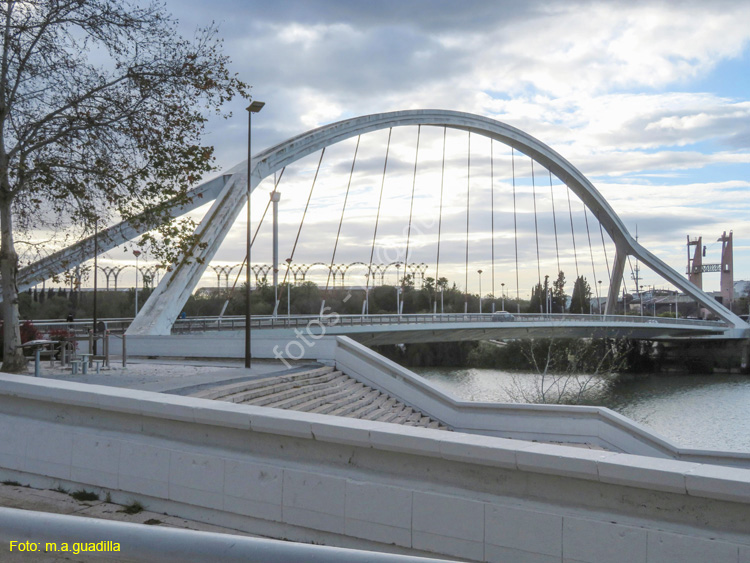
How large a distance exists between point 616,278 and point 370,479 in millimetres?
61195

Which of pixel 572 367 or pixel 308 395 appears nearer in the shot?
pixel 308 395

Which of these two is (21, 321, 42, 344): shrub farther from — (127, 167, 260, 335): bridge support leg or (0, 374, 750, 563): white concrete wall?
(0, 374, 750, 563): white concrete wall

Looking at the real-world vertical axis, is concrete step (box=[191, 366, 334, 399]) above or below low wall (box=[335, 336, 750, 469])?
above

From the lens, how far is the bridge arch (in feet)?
77.3

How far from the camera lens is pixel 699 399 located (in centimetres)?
3944

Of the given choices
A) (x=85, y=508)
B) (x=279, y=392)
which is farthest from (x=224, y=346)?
(x=85, y=508)

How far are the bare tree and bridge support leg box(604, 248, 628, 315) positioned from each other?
12.0 feet

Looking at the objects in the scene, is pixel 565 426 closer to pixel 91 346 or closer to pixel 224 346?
pixel 224 346

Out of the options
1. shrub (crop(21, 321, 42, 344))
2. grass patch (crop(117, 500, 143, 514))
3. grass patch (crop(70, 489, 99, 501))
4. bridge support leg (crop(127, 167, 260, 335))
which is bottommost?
grass patch (crop(117, 500, 143, 514))

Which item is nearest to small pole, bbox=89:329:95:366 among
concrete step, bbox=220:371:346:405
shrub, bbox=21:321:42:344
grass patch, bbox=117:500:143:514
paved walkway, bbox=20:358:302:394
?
paved walkway, bbox=20:358:302:394

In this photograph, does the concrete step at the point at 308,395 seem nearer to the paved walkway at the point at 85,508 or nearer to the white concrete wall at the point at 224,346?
the white concrete wall at the point at 224,346

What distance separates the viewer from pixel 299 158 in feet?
105

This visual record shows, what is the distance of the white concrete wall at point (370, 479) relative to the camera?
4.14 meters

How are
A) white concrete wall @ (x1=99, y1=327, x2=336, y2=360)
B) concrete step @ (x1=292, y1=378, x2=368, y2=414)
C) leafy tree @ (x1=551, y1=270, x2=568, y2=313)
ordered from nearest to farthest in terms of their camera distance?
concrete step @ (x1=292, y1=378, x2=368, y2=414), white concrete wall @ (x1=99, y1=327, x2=336, y2=360), leafy tree @ (x1=551, y1=270, x2=568, y2=313)
